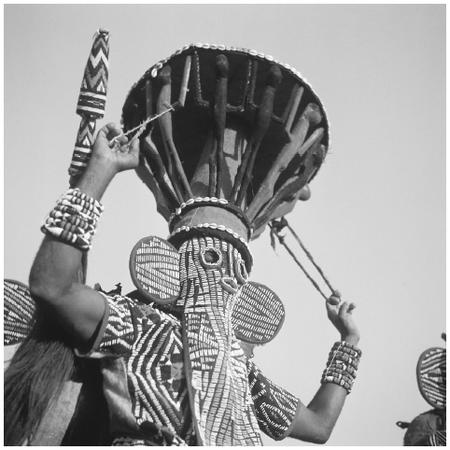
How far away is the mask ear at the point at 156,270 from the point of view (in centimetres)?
608

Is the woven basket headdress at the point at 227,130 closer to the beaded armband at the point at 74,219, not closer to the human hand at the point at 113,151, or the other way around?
the human hand at the point at 113,151

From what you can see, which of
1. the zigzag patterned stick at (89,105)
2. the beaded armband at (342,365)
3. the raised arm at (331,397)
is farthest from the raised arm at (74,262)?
the beaded armband at (342,365)

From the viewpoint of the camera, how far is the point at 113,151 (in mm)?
5453

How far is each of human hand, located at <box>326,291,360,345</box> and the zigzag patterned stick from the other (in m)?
3.03

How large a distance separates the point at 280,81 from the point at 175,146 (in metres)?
1.05

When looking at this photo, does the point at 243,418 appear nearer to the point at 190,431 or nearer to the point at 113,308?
the point at 190,431

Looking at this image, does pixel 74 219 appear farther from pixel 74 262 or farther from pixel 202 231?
pixel 202 231

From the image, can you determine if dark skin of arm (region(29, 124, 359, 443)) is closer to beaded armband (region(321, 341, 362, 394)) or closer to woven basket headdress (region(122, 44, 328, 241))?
woven basket headdress (region(122, 44, 328, 241))

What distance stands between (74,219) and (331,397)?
292 cm

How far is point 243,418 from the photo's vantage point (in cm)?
573

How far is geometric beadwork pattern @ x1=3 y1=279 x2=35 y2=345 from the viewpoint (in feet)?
21.2

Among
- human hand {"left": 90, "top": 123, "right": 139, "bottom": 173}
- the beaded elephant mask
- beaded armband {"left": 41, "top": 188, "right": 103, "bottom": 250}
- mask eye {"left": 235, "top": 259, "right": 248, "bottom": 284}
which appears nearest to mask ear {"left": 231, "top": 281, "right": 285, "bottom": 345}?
the beaded elephant mask

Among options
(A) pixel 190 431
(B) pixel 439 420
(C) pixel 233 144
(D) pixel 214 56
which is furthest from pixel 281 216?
(A) pixel 190 431

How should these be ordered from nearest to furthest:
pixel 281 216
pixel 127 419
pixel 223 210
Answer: pixel 127 419, pixel 223 210, pixel 281 216
